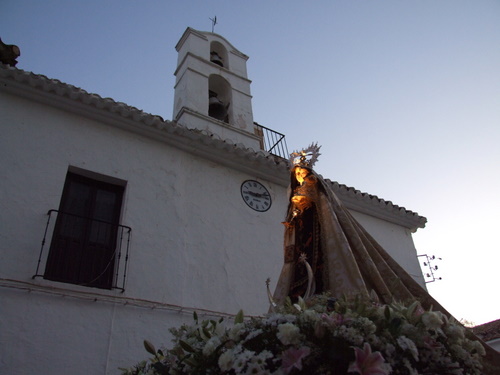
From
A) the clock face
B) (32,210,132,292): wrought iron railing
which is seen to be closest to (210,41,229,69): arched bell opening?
the clock face

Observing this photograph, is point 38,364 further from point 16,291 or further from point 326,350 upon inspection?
point 326,350

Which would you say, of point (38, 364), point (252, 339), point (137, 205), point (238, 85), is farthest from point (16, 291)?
point (238, 85)

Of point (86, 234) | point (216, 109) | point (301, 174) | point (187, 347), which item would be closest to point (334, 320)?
point (187, 347)

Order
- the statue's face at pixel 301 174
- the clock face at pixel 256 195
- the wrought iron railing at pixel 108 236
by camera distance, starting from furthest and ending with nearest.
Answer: the clock face at pixel 256 195
the wrought iron railing at pixel 108 236
the statue's face at pixel 301 174

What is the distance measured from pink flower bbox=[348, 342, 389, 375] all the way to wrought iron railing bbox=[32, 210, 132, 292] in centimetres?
396

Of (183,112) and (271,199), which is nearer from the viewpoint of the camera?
(271,199)

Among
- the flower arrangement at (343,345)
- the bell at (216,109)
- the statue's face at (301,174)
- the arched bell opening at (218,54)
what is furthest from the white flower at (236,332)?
the arched bell opening at (218,54)

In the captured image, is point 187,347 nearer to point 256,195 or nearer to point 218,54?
point 256,195

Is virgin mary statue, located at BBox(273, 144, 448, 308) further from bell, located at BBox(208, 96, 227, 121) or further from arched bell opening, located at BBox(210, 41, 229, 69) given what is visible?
arched bell opening, located at BBox(210, 41, 229, 69)

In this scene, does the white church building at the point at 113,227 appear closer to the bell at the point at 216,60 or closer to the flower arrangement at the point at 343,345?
the flower arrangement at the point at 343,345

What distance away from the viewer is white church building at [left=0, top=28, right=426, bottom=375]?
4.63 meters

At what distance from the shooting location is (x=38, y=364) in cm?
429

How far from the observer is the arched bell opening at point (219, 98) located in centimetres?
973

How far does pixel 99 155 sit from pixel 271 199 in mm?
2925
